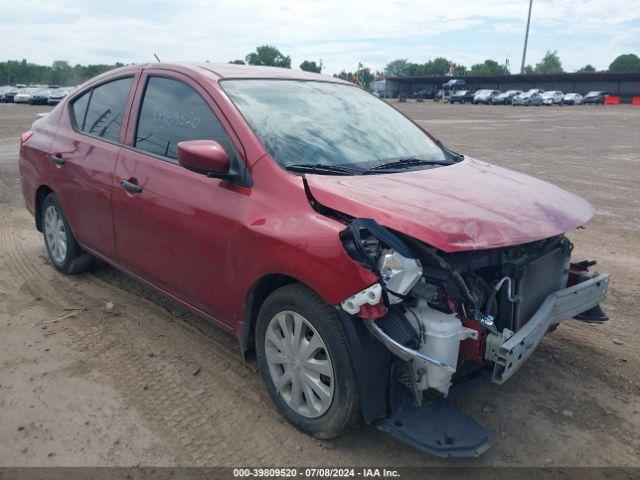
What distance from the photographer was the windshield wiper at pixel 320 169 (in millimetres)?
3055

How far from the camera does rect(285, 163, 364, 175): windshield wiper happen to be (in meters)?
3.05

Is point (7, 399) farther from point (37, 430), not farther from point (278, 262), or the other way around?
point (278, 262)

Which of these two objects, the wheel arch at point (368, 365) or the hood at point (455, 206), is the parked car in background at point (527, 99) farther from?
the wheel arch at point (368, 365)

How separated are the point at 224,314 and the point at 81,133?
2.28 meters

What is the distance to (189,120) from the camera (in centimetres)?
354

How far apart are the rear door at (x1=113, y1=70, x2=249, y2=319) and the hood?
2.08 feet

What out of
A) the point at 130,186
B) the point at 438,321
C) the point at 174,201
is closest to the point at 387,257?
the point at 438,321

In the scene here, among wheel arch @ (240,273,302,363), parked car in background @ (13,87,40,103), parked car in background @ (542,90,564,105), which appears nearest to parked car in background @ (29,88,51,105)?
parked car in background @ (13,87,40,103)

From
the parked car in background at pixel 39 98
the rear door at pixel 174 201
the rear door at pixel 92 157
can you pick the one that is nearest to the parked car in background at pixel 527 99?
the parked car in background at pixel 39 98

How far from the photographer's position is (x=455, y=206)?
275 cm

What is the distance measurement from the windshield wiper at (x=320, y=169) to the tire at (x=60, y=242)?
264 centimetres

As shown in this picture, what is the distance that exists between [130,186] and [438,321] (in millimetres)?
2304

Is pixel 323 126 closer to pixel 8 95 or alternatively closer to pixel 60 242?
pixel 60 242

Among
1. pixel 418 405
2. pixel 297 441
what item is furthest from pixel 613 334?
pixel 297 441
